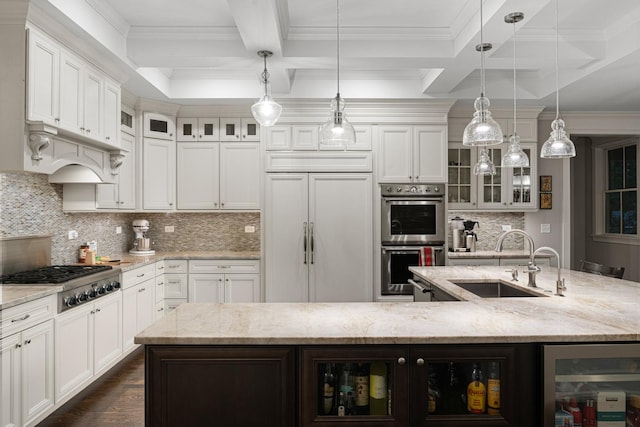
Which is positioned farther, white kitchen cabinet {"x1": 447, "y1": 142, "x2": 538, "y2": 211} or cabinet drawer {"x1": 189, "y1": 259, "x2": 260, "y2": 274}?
white kitchen cabinet {"x1": 447, "y1": 142, "x2": 538, "y2": 211}

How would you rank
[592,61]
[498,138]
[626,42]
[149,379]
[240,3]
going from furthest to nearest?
[592,61] < [626,42] < [240,3] < [498,138] < [149,379]

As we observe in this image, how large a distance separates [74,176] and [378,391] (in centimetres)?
326

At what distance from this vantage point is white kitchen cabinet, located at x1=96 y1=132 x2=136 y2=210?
4.21 metres

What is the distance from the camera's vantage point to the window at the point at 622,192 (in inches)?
242

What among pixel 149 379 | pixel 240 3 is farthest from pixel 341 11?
pixel 149 379

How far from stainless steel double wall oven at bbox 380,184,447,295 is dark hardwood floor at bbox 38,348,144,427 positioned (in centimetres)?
276

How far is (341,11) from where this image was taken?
132 inches

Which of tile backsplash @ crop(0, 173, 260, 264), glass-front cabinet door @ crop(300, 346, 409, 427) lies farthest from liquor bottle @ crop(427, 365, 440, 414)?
tile backsplash @ crop(0, 173, 260, 264)

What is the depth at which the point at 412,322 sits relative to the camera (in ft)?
6.61

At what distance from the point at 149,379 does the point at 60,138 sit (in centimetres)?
225

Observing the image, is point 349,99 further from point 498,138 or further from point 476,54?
point 498,138

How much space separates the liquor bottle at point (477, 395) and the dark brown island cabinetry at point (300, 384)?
0.02 metres

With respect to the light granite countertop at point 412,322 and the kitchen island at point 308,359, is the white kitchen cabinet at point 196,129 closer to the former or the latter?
the light granite countertop at point 412,322

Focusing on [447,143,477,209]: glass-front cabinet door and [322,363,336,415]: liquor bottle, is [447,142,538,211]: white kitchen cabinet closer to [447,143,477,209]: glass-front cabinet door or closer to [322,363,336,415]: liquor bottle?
[447,143,477,209]: glass-front cabinet door
